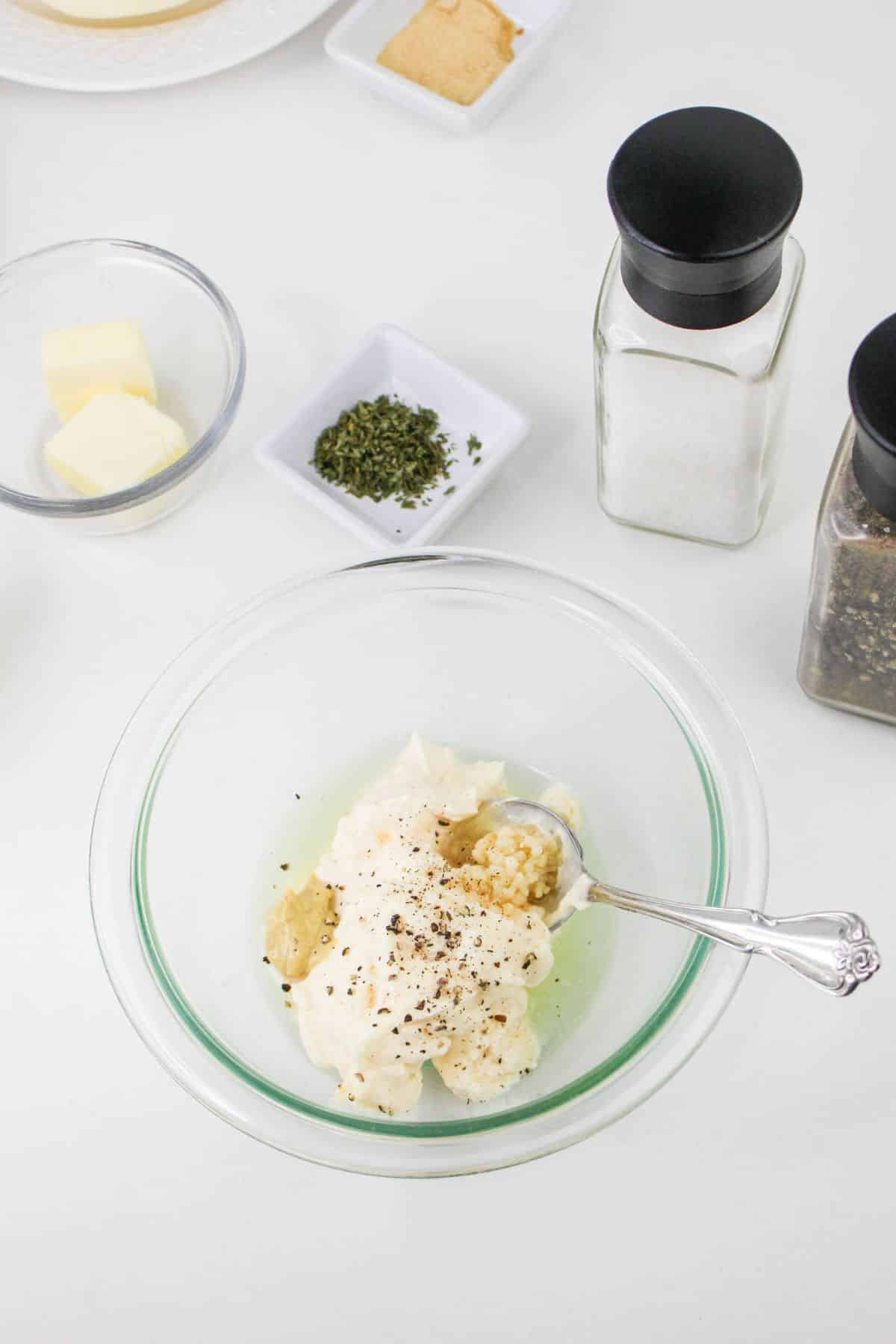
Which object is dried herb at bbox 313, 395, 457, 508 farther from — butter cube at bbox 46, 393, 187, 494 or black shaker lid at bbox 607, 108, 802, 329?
black shaker lid at bbox 607, 108, 802, 329

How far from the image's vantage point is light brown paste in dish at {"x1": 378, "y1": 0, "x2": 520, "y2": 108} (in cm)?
139

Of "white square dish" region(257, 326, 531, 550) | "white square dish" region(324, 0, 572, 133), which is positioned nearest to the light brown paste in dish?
"white square dish" region(324, 0, 572, 133)

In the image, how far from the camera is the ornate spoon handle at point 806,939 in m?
0.88

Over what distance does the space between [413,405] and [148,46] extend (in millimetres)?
530

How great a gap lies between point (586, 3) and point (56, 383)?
0.75 m

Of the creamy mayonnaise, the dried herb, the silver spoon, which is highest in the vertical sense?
the dried herb

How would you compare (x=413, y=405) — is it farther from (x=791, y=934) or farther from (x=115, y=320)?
(x=791, y=934)

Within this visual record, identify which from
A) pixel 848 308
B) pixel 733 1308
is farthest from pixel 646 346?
pixel 733 1308

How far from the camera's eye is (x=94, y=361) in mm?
1265

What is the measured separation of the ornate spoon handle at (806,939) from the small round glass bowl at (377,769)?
0.06 m

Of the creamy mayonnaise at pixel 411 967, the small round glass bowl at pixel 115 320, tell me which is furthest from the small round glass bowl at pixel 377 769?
the small round glass bowl at pixel 115 320

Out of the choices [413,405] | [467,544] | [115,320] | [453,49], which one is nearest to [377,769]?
[467,544]

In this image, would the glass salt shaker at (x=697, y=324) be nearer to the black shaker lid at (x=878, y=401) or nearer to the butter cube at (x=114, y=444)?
the black shaker lid at (x=878, y=401)

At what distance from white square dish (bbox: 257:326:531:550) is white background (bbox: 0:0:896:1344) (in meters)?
0.04
